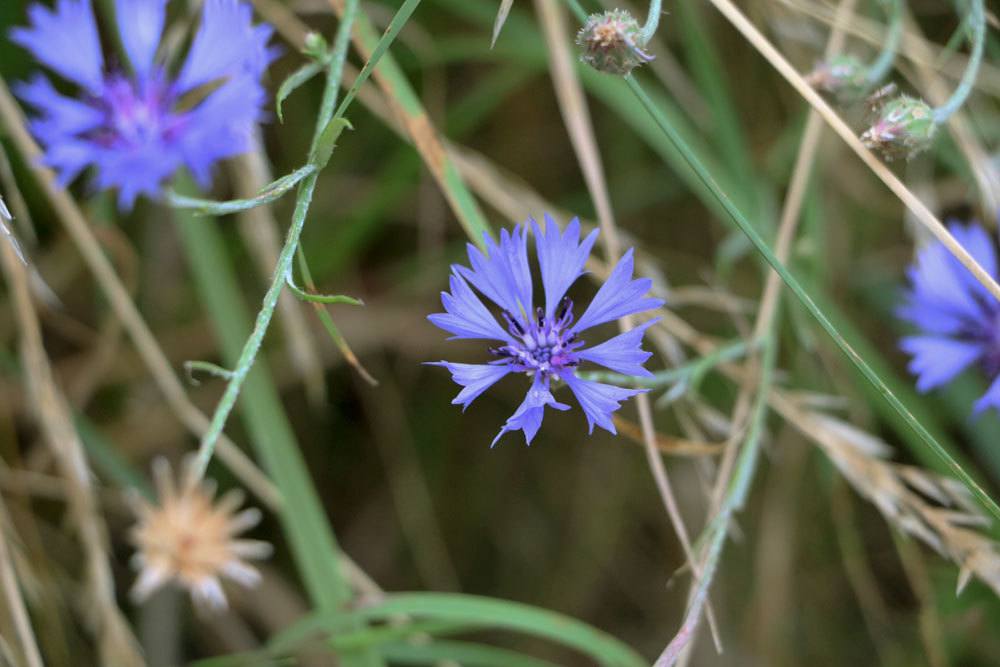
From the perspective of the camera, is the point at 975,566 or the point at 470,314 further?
the point at 975,566

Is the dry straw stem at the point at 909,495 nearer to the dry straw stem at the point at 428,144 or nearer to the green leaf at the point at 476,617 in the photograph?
the green leaf at the point at 476,617

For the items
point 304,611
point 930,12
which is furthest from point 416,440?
point 930,12

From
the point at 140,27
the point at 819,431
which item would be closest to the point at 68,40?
the point at 140,27

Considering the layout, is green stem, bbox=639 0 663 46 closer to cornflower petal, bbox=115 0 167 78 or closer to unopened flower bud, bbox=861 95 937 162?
unopened flower bud, bbox=861 95 937 162

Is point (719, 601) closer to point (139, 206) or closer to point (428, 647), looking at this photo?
point (428, 647)

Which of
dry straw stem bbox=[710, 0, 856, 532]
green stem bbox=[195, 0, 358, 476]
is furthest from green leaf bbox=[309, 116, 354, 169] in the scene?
dry straw stem bbox=[710, 0, 856, 532]

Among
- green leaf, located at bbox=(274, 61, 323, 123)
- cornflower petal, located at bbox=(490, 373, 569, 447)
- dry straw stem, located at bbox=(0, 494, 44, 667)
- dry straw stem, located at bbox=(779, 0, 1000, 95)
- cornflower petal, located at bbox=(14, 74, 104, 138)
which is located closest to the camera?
cornflower petal, located at bbox=(490, 373, 569, 447)
